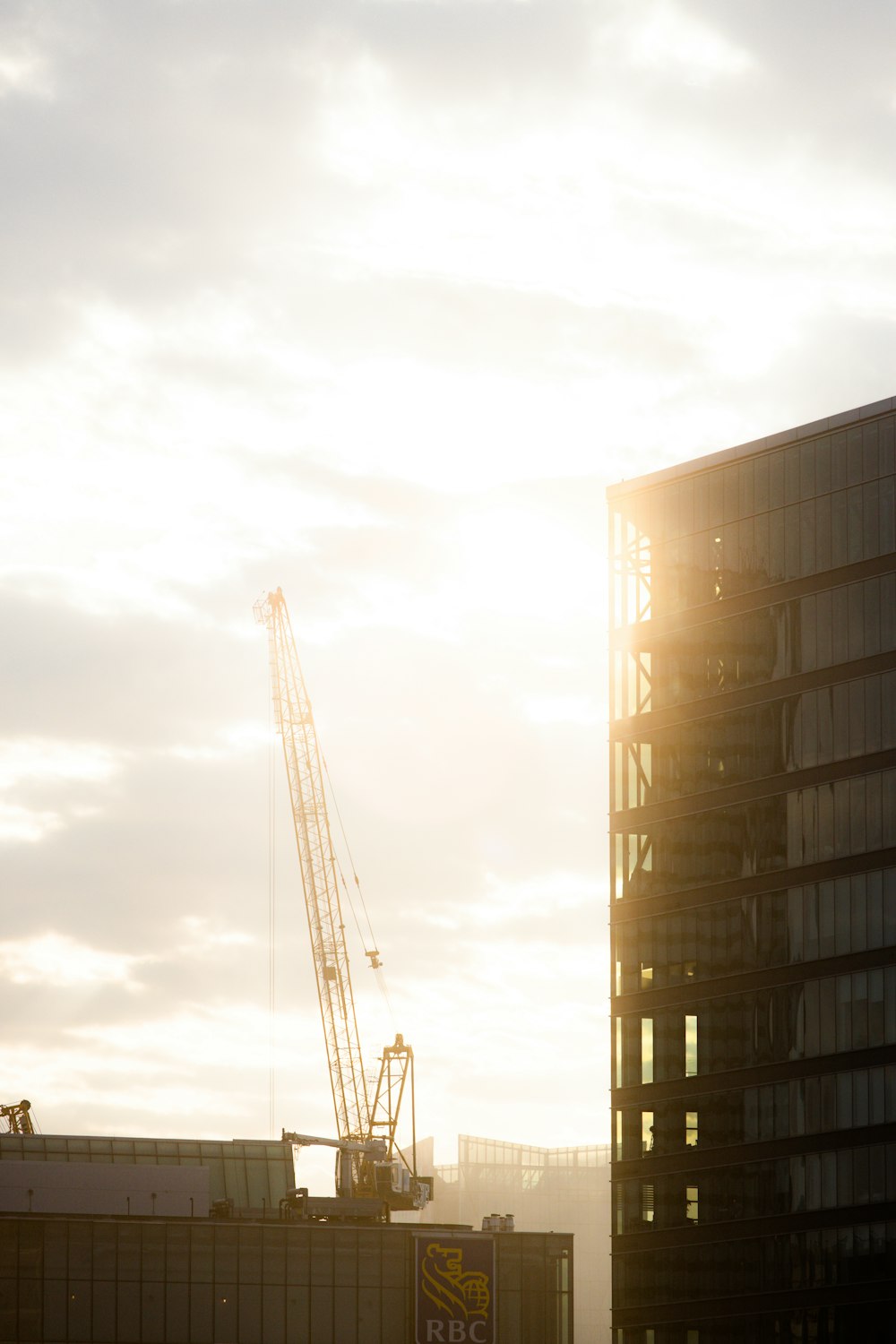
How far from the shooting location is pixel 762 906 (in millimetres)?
133625

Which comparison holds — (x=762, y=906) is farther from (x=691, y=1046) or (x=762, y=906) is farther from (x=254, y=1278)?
(x=254, y=1278)

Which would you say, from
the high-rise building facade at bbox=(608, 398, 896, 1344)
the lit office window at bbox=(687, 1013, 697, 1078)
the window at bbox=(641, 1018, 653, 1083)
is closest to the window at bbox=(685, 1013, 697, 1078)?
the lit office window at bbox=(687, 1013, 697, 1078)

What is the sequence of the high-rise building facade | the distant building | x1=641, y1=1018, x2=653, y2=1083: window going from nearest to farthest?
the high-rise building facade
x1=641, y1=1018, x2=653, y2=1083: window
the distant building

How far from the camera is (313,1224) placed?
5689 inches

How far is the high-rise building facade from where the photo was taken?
12712cm

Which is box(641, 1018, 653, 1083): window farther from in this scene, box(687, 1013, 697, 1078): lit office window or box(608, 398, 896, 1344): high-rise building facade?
box(687, 1013, 697, 1078): lit office window

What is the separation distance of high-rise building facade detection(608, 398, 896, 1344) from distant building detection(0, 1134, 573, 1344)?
45.1ft

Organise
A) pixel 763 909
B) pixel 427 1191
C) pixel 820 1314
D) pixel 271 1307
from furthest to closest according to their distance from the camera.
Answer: pixel 427 1191 < pixel 271 1307 < pixel 763 909 < pixel 820 1314

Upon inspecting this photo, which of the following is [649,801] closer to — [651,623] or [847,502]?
[651,623]

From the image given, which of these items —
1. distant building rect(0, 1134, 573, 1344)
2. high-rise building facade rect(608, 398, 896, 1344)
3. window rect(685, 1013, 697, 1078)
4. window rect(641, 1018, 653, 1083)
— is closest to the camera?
high-rise building facade rect(608, 398, 896, 1344)

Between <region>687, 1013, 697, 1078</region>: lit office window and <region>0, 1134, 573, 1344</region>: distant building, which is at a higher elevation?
<region>687, 1013, 697, 1078</region>: lit office window

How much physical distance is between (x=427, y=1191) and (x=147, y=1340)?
4233cm

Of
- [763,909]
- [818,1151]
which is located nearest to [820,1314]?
[818,1151]

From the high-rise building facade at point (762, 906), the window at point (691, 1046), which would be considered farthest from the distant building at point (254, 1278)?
the window at point (691, 1046)
